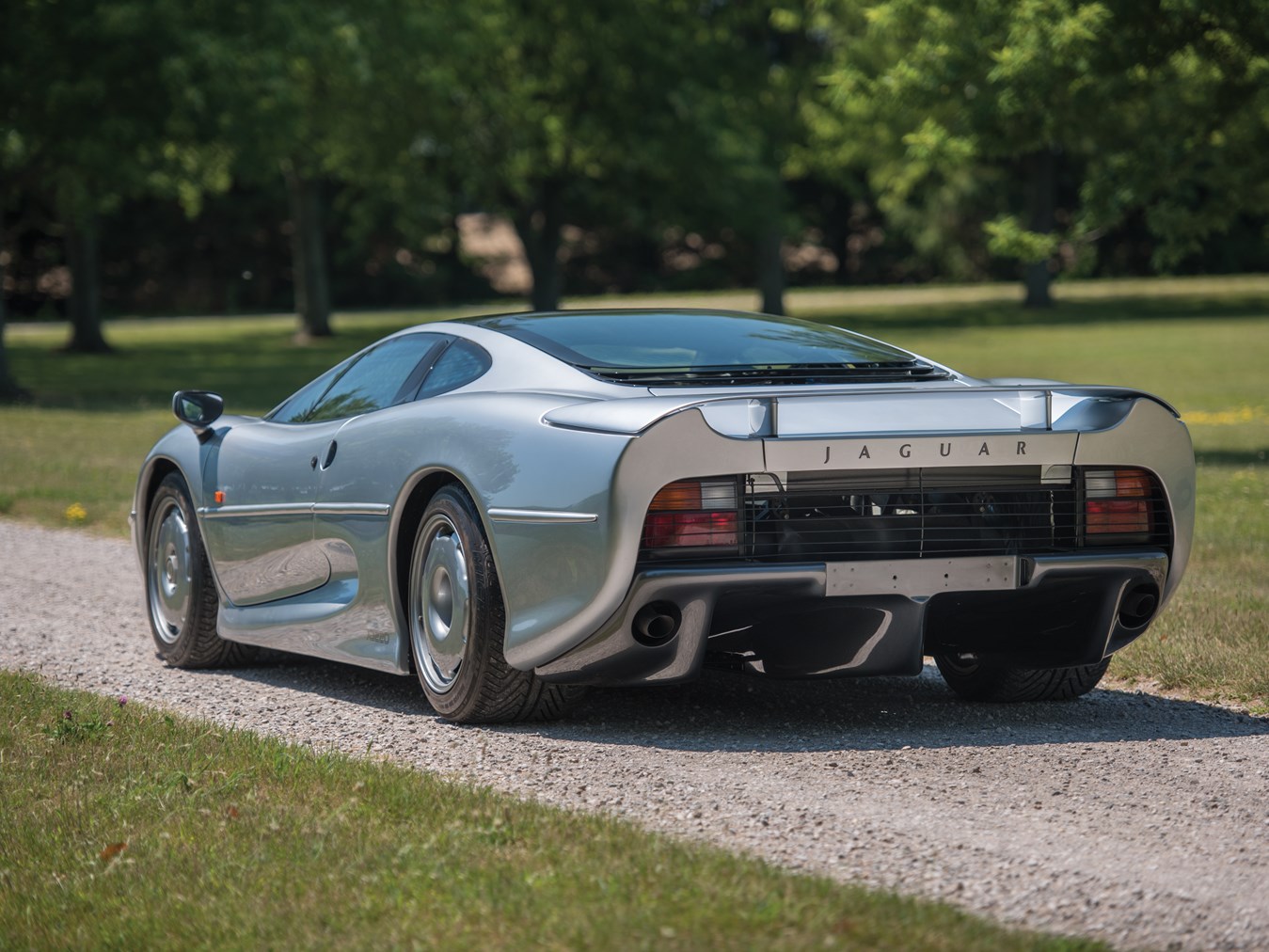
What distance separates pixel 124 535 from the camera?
12.9m

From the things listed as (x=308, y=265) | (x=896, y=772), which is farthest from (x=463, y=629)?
(x=308, y=265)

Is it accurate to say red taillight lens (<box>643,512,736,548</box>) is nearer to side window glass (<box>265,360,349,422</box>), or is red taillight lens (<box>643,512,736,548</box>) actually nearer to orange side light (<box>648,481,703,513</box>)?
orange side light (<box>648,481,703,513</box>)

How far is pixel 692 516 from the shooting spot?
215 inches

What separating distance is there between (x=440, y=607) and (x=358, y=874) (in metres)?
1.92

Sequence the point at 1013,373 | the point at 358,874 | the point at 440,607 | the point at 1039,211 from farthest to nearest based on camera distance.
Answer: the point at 1039,211
the point at 1013,373
the point at 440,607
the point at 358,874

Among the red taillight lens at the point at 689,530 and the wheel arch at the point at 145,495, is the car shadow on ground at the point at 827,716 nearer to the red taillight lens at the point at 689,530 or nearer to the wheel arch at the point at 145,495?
the red taillight lens at the point at 689,530

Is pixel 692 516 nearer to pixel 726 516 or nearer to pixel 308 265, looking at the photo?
pixel 726 516

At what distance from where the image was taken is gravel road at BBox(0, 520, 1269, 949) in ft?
13.7

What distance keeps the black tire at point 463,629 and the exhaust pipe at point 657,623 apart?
0.52 meters

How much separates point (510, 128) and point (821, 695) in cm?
3551

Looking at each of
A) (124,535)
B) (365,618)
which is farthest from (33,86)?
(365,618)

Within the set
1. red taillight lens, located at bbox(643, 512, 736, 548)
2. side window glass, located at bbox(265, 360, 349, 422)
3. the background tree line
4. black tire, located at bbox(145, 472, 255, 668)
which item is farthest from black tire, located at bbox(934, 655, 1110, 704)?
the background tree line

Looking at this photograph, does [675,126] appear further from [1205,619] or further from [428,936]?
A: [428,936]

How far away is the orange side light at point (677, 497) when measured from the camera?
5.43 meters
